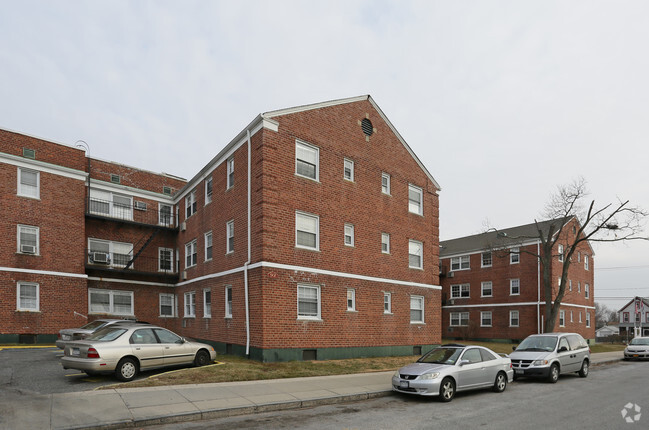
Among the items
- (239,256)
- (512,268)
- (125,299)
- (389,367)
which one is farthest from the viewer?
(512,268)

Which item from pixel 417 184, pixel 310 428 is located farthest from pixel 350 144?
pixel 310 428

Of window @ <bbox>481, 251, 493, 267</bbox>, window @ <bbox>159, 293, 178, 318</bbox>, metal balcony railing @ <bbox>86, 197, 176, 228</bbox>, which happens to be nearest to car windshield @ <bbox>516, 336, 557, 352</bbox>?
window @ <bbox>159, 293, 178, 318</bbox>

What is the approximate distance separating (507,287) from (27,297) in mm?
36699

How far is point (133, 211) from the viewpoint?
2958 cm

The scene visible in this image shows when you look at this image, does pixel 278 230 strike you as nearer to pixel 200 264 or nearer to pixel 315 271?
pixel 315 271

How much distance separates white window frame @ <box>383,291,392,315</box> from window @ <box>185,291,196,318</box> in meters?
10.1

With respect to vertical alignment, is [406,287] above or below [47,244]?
below

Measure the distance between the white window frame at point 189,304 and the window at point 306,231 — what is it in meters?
8.84

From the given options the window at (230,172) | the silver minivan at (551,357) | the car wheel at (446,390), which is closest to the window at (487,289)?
the silver minivan at (551,357)

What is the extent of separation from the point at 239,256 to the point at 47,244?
38.5ft

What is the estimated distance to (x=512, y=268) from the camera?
4241cm

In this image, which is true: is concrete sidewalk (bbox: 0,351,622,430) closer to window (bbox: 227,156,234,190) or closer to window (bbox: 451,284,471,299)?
window (bbox: 227,156,234,190)

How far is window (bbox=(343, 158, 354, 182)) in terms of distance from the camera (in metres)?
21.7

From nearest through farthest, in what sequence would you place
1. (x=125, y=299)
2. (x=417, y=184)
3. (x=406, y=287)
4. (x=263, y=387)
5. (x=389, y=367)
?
(x=263, y=387) < (x=389, y=367) < (x=406, y=287) < (x=417, y=184) < (x=125, y=299)
